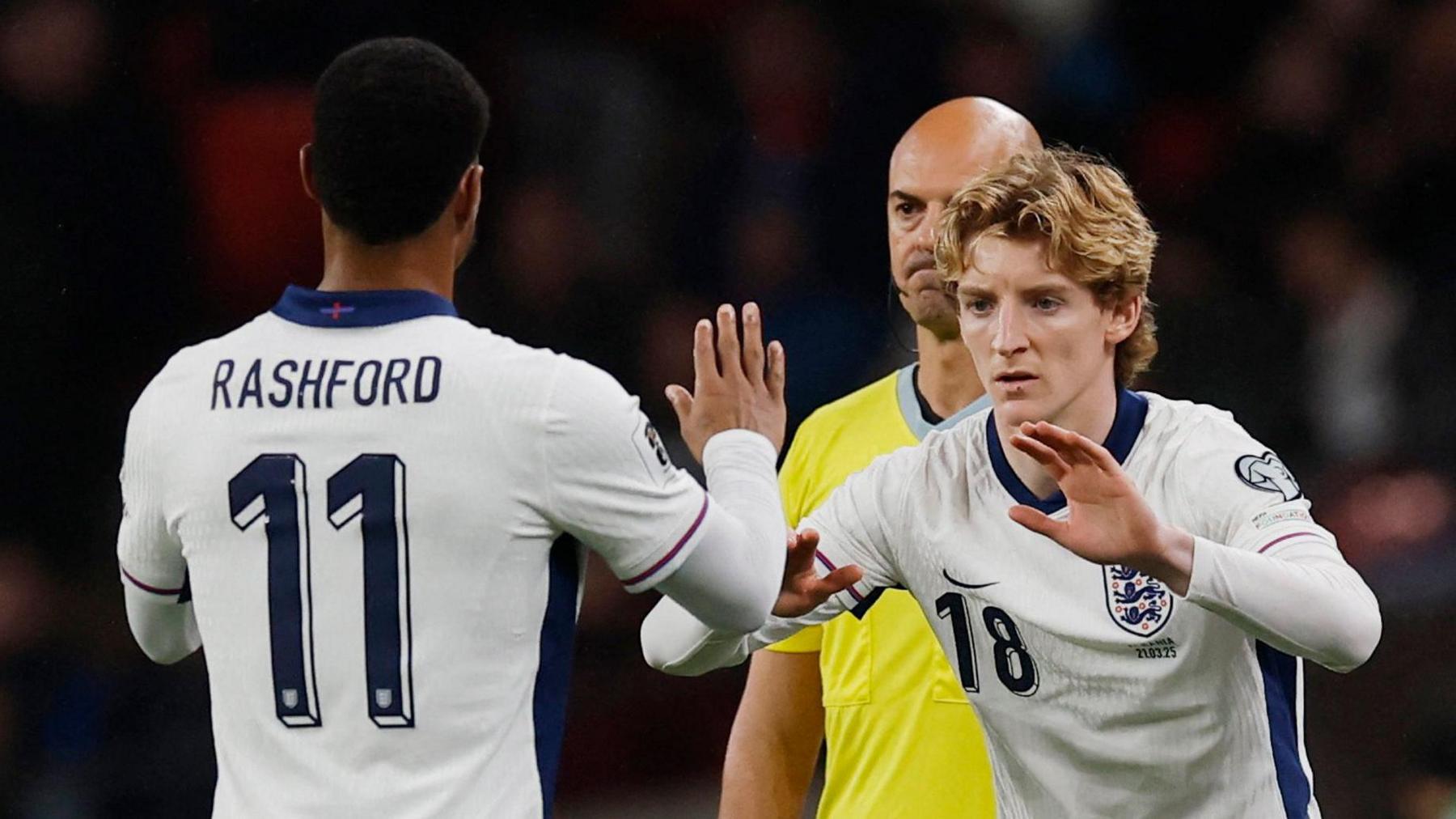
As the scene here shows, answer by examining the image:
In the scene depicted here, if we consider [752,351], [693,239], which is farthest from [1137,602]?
[693,239]

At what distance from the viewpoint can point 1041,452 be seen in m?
2.80

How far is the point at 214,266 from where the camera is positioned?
689 centimetres

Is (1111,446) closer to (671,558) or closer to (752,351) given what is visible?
(752,351)

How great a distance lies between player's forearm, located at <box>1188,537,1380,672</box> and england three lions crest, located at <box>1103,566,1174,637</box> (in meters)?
0.27

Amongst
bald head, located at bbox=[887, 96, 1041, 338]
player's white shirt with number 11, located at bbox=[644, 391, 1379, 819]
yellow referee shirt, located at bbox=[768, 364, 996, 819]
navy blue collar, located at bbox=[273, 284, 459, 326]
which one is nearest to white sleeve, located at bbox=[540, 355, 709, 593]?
navy blue collar, located at bbox=[273, 284, 459, 326]

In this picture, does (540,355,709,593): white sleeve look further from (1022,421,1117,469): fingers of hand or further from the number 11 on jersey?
(1022,421,1117,469): fingers of hand

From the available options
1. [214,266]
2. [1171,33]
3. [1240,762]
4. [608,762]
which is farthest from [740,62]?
[1240,762]

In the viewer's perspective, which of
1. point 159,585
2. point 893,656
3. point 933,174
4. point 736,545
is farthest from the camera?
point 933,174

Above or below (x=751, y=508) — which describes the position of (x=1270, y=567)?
above

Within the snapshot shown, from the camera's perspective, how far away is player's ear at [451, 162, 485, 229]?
8.70 feet

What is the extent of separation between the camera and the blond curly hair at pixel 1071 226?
10.7ft

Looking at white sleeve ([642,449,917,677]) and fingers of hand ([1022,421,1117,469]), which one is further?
white sleeve ([642,449,917,677])

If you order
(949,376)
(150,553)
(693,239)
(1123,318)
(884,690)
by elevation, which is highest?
(693,239)

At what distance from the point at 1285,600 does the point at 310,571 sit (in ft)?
4.27
